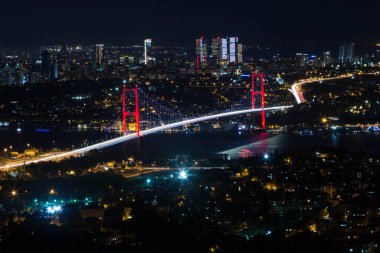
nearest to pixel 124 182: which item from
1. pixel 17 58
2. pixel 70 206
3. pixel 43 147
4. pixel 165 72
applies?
pixel 70 206

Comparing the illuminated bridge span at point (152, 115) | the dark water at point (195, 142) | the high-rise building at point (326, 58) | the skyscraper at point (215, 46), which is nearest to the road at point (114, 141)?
the illuminated bridge span at point (152, 115)

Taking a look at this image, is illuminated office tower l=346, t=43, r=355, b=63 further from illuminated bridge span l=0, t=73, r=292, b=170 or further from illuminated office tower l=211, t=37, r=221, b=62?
illuminated bridge span l=0, t=73, r=292, b=170

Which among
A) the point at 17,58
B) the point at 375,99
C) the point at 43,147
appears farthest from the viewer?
the point at 17,58

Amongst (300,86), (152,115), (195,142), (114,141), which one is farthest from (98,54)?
(114,141)

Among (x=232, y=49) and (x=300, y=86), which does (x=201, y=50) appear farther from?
(x=300, y=86)

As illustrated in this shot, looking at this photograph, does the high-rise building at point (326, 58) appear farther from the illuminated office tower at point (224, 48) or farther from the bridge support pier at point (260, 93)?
the bridge support pier at point (260, 93)

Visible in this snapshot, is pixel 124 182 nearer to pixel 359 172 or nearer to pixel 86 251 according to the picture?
pixel 359 172
